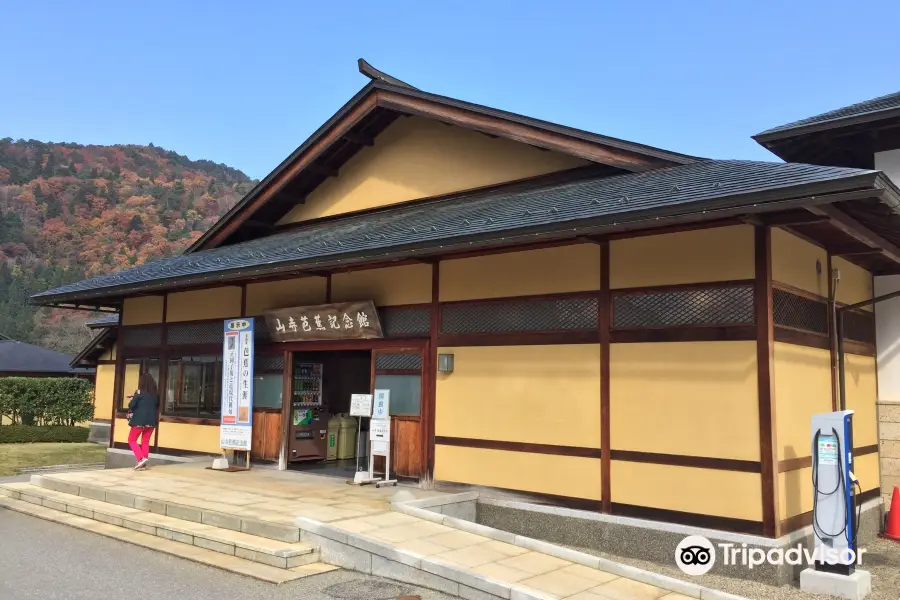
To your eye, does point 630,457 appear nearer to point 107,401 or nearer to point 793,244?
point 793,244

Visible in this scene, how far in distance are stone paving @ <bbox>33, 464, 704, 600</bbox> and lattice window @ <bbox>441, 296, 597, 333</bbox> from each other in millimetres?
2043

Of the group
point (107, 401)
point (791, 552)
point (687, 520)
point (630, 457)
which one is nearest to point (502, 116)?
point (630, 457)

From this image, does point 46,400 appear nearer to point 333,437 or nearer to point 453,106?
point 333,437

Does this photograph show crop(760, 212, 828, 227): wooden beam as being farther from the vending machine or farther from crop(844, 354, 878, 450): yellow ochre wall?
the vending machine

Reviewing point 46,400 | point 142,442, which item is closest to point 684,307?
point 142,442

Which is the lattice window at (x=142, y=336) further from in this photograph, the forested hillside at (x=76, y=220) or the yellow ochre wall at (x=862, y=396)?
the forested hillside at (x=76, y=220)

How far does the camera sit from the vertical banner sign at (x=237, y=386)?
10461mm

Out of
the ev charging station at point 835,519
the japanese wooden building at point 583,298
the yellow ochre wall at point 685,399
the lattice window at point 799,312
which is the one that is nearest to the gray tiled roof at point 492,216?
the japanese wooden building at point 583,298

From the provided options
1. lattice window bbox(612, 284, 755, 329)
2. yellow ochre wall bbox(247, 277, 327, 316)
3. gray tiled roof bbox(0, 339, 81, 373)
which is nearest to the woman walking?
yellow ochre wall bbox(247, 277, 327, 316)

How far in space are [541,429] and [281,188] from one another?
6443mm

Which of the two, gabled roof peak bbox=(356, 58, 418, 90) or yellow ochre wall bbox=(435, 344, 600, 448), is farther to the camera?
gabled roof peak bbox=(356, 58, 418, 90)

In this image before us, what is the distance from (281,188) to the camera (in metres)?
11.5

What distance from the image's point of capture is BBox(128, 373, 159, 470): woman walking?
1053 cm

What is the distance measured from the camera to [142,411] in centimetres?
1059
